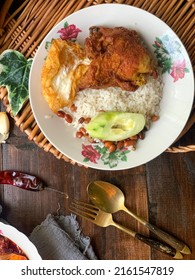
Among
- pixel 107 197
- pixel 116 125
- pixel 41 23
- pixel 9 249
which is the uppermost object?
pixel 41 23

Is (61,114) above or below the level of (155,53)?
below

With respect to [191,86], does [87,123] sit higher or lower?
lower

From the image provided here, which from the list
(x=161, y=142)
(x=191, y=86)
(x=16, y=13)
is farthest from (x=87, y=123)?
(x=16, y=13)

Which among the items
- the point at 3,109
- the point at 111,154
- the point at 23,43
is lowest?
the point at 3,109

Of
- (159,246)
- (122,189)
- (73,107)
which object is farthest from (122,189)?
(73,107)

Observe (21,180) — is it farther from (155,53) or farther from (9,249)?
(155,53)
